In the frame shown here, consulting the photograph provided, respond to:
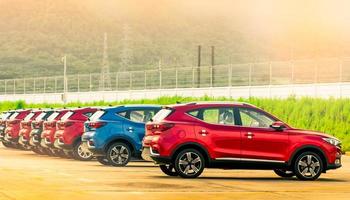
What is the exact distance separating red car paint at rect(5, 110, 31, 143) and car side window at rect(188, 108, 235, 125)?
18.1 meters

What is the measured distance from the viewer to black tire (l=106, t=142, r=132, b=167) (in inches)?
1134

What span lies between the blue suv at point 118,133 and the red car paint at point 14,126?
1243 centimetres

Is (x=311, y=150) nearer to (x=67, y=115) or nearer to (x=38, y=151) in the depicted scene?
(x=67, y=115)

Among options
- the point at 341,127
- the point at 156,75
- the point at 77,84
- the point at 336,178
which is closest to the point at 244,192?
the point at 336,178

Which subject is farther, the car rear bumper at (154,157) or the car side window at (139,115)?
the car side window at (139,115)

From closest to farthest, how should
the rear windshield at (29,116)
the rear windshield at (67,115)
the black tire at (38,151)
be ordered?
the rear windshield at (67,115) < the black tire at (38,151) < the rear windshield at (29,116)

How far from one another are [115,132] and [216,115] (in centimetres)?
547

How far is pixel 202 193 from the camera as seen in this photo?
19000mm

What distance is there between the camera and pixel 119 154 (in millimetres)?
28938

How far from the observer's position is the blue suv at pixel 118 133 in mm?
28734

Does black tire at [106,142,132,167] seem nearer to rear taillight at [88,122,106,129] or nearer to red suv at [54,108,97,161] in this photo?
rear taillight at [88,122,106,129]

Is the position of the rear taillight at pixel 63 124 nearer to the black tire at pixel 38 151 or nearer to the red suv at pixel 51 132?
the red suv at pixel 51 132

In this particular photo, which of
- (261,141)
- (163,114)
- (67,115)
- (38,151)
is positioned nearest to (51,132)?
(67,115)

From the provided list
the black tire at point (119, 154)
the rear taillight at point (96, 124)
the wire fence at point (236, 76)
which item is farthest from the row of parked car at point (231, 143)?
the wire fence at point (236, 76)
